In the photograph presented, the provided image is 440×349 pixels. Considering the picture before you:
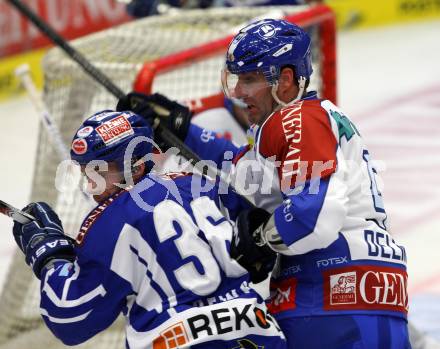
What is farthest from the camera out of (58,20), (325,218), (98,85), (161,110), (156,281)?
(58,20)

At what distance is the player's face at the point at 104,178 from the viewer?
2363mm

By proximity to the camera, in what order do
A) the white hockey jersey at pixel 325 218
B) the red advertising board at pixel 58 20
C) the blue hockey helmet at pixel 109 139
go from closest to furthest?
the white hockey jersey at pixel 325 218 → the blue hockey helmet at pixel 109 139 → the red advertising board at pixel 58 20

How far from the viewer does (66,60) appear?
3883mm

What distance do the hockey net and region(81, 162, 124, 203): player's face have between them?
1.17 meters

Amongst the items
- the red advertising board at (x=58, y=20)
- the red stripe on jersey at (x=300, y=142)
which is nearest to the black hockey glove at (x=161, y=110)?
the red stripe on jersey at (x=300, y=142)

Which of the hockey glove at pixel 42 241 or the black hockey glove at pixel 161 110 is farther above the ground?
the black hockey glove at pixel 161 110

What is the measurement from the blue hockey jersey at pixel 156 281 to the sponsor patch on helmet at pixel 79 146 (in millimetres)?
127

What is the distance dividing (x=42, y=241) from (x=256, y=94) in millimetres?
613

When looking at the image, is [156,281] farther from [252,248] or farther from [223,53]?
[223,53]

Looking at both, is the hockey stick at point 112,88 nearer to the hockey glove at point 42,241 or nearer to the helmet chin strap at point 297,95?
the helmet chin strap at point 297,95

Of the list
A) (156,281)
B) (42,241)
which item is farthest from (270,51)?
(42,241)

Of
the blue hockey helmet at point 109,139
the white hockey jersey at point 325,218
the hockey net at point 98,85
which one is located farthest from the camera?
the hockey net at point 98,85

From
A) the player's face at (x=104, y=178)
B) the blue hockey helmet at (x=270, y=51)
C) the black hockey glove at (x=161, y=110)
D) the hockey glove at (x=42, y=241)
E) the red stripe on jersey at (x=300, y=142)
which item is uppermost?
the blue hockey helmet at (x=270, y=51)

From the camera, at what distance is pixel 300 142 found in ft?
7.34
